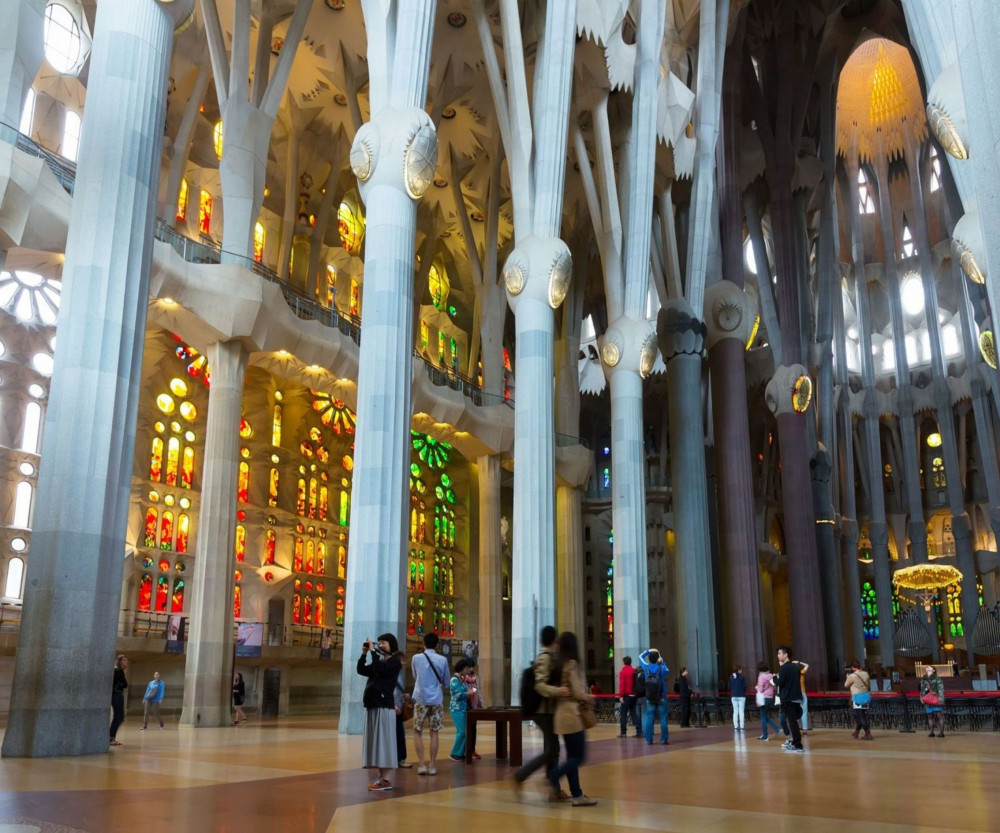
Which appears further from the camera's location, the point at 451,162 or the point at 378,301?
the point at 451,162

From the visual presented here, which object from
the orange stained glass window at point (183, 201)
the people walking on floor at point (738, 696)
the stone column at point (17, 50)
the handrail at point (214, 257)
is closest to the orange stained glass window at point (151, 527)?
the handrail at point (214, 257)

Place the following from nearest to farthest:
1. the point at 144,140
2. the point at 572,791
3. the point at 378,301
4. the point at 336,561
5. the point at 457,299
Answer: the point at 572,791 → the point at 144,140 → the point at 378,301 → the point at 336,561 → the point at 457,299

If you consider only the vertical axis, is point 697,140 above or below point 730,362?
above

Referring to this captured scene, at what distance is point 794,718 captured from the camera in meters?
11.7

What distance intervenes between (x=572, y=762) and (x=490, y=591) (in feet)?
76.5

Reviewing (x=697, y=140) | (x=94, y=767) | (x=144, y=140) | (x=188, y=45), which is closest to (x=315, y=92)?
(x=188, y=45)

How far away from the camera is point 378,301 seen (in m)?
15.0

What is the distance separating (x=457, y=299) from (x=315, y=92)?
Answer: 13.0m

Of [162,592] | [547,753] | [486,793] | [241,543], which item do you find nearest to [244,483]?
[241,543]

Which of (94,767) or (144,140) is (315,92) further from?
(94,767)

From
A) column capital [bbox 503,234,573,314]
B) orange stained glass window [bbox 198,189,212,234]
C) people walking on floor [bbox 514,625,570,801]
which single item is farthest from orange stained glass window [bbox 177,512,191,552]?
people walking on floor [bbox 514,625,570,801]

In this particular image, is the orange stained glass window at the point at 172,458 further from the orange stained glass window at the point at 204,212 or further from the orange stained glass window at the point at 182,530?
the orange stained glass window at the point at 204,212

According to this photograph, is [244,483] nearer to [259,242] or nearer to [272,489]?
[272,489]

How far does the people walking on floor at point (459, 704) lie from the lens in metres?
9.77
